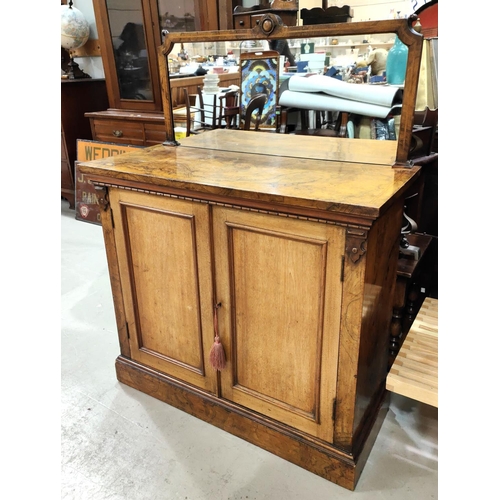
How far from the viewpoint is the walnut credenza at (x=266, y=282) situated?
1.17 metres

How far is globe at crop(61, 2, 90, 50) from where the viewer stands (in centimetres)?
375

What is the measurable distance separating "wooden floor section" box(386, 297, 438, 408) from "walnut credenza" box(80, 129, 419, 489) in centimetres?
8

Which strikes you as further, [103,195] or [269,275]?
[103,195]

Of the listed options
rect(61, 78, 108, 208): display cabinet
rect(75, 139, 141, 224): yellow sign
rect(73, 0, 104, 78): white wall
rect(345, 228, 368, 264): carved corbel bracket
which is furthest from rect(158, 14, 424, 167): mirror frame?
rect(73, 0, 104, 78): white wall

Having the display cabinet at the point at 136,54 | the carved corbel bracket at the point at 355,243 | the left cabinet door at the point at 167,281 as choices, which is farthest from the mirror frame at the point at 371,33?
the display cabinet at the point at 136,54

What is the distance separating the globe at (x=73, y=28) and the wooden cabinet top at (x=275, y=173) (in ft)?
8.93

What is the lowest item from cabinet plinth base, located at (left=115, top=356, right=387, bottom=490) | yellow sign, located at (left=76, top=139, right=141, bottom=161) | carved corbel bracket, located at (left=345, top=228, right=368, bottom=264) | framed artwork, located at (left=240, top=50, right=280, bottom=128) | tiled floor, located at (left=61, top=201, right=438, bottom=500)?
tiled floor, located at (left=61, top=201, right=438, bottom=500)

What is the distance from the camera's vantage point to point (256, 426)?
1.51m

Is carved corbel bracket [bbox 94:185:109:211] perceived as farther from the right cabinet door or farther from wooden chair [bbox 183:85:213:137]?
wooden chair [bbox 183:85:213:137]

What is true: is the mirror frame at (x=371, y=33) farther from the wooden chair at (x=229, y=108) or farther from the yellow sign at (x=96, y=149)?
the yellow sign at (x=96, y=149)

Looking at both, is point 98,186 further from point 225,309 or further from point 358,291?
point 358,291

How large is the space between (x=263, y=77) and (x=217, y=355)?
6.44 feet

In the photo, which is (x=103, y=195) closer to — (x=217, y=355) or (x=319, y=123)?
(x=217, y=355)

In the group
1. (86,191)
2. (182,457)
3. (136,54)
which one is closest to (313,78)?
(136,54)
